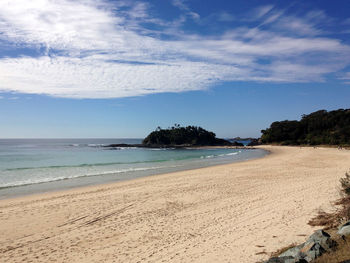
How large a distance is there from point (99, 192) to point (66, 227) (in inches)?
228

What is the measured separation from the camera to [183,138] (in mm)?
126125

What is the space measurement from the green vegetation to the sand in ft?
358

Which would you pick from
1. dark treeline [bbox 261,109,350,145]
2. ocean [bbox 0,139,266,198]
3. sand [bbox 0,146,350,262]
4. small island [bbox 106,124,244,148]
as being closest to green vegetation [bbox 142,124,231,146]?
small island [bbox 106,124,244,148]

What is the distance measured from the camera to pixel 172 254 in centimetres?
623

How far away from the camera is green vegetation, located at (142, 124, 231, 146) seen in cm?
12394

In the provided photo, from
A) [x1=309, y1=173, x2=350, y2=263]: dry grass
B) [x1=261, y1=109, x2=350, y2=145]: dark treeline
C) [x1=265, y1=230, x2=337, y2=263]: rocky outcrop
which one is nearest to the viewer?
[x1=309, y1=173, x2=350, y2=263]: dry grass

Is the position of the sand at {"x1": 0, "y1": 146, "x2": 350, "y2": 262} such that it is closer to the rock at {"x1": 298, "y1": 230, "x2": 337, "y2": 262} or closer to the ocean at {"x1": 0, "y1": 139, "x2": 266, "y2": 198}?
the rock at {"x1": 298, "y1": 230, "x2": 337, "y2": 262}

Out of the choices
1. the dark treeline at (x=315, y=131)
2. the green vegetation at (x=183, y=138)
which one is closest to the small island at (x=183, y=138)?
the green vegetation at (x=183, y=138)

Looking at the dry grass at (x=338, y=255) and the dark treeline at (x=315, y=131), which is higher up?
the dark treeline at (x=315, y=131)

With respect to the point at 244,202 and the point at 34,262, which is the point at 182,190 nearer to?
the point at 244,202

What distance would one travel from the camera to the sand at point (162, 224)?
21.0 ft

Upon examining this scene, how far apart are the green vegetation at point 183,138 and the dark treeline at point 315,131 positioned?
29.3 m

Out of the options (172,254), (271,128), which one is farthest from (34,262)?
(271,128)

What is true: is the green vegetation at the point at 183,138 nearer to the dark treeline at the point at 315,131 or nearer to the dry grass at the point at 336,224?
the dark treeline at the point at 315,131
